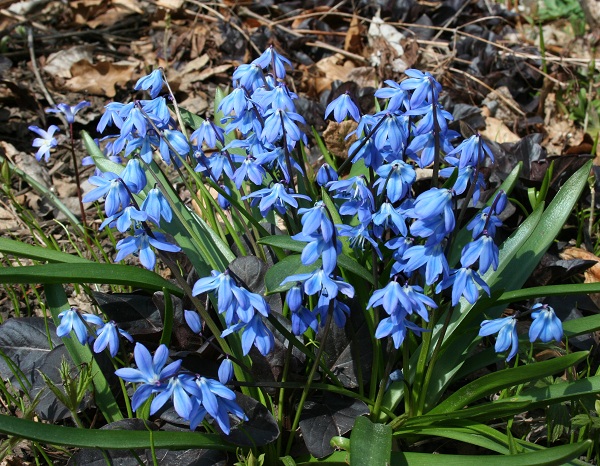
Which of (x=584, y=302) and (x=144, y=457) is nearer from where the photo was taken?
(x=144, y=457)

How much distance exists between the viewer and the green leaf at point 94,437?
1766 millimetres

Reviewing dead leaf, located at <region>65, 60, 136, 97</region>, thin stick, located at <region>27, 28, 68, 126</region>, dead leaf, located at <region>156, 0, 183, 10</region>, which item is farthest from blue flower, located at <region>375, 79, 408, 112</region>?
dead leaf, located at <region>156, 0, 183, 10</region>

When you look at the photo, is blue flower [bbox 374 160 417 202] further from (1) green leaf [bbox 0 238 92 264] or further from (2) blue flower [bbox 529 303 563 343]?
(1) green leaf [bbox 0 238 92 264]

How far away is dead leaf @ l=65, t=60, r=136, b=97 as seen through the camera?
4477 mm

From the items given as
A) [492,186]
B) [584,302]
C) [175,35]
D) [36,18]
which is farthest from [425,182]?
[36,18]

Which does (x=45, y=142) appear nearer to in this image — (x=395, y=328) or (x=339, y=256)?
(x=339, y=256)

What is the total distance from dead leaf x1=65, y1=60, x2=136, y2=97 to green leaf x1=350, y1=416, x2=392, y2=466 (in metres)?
3.18

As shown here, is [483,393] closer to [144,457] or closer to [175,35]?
[144,457]

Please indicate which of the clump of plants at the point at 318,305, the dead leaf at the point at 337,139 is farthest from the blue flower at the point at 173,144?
the dead leaf at the point at 337,139

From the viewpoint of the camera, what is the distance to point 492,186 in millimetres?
3303

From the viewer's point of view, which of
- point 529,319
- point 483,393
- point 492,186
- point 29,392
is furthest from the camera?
point 492,186

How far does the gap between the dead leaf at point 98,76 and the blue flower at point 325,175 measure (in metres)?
2.59

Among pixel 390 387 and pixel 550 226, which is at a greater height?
pixel 550 226

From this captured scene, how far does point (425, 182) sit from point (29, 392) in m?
2.04
